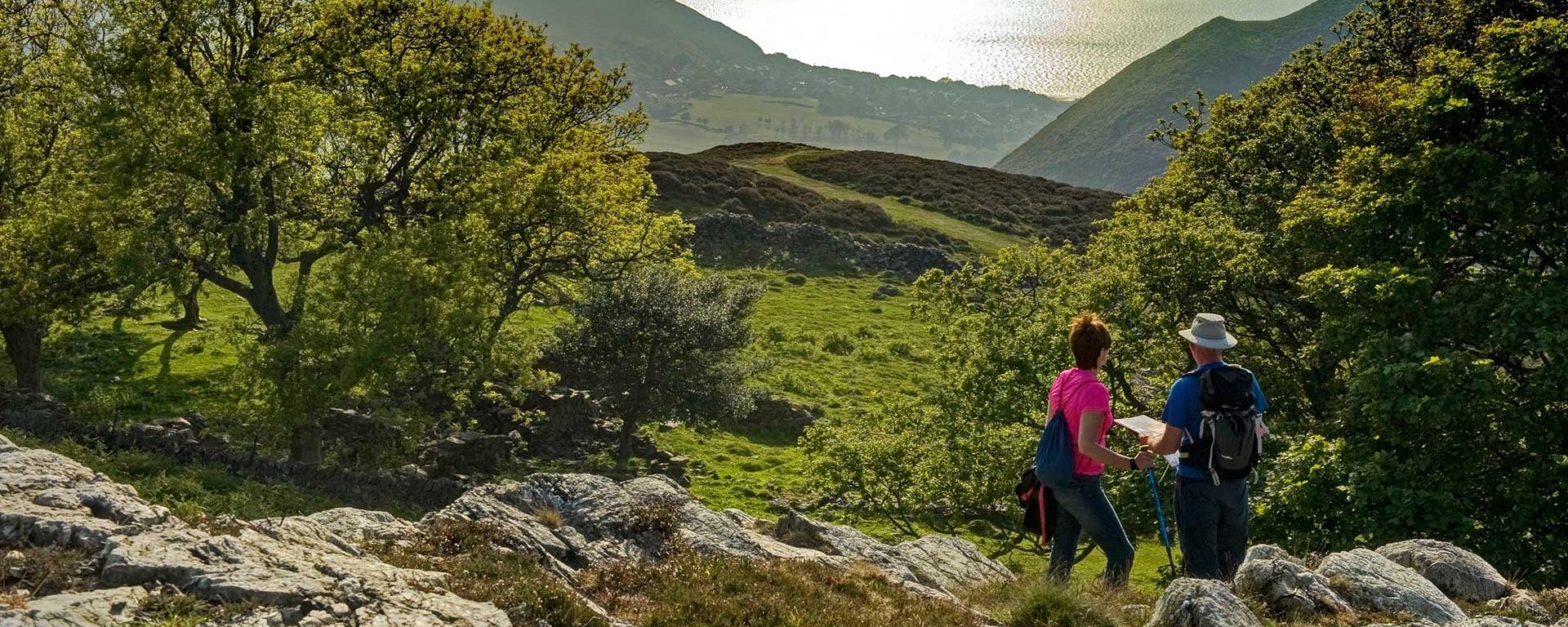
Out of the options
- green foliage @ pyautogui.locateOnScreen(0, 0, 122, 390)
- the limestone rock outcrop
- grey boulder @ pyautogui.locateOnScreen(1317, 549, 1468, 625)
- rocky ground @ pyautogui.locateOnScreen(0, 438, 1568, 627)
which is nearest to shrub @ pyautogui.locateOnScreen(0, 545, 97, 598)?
rocky ground @ pyautogui.locateOnScreen(0, 438, 1568, 627)

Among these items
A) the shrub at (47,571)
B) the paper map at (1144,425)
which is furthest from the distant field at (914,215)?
the shrub at (47,571)

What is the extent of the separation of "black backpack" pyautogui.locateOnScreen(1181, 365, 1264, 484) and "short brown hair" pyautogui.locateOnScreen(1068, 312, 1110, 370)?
0.99m

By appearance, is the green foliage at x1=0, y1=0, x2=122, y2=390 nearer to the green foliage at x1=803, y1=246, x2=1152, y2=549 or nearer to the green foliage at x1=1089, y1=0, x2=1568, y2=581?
the green foliage at x1=803, y1=246, x2=1152, y2=549

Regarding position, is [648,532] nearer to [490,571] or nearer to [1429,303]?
[490,571]

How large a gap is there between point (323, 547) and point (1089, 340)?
797cm

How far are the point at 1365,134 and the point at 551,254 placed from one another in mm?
23488

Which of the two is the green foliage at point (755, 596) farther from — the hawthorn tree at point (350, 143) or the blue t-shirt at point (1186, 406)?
the hawthorn tree at point (350, 143)

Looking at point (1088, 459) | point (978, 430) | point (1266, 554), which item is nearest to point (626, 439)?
point (978, 430)

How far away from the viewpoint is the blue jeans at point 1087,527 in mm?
9445

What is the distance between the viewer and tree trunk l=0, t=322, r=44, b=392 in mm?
26375

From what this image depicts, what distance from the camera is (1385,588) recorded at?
998cm

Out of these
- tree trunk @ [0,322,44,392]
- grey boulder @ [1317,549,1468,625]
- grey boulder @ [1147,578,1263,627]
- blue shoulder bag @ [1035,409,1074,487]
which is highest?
blue shoulder bag @ [1035,409,1074,487]

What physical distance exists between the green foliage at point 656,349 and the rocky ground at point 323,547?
60.4 feet

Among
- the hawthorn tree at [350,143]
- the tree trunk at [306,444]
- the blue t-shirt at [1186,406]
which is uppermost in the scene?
the hawthorn tree at [350,143]
